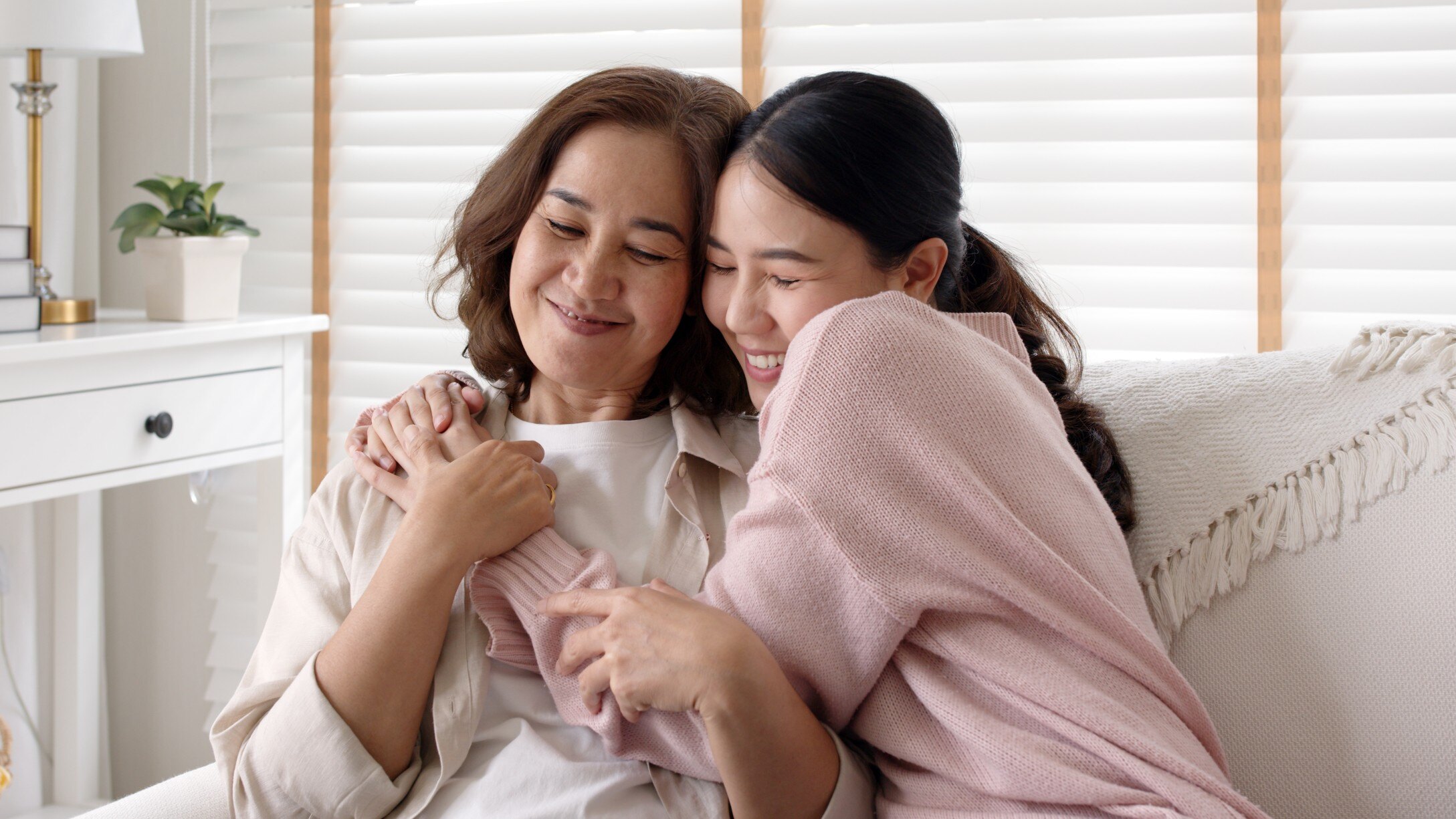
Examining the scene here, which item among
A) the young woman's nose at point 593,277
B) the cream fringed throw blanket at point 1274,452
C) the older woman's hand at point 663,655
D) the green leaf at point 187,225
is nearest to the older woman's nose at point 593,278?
the young woman's nose at point 593,277

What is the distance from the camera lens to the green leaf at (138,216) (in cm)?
209

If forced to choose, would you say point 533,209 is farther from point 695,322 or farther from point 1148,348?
point 1148,348

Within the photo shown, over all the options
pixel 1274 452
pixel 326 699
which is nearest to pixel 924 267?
pixel 1274 452

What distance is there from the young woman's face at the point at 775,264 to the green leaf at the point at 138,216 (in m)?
1.30

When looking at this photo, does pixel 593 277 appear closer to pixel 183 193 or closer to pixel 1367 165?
pixel 183 193

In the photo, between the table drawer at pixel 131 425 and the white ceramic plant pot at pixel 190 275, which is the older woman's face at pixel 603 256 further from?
the white ceramic plant pot at pixel 190 275

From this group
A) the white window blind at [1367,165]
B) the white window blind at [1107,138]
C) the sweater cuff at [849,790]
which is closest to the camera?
the sweater cuff at [849,790]

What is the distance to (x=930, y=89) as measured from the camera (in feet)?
6.96

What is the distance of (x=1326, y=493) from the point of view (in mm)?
1174

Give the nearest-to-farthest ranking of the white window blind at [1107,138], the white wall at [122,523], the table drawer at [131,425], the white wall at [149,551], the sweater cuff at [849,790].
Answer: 1. the sweater cuff at [849,790]
2. the table drawer at [131,425]
3. the white window blind at [1107,138]
4. the white wall at [122,523]
5. the white wall at [149,551]

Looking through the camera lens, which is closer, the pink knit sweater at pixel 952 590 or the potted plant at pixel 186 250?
the pink knit sweater at pixel 952 590

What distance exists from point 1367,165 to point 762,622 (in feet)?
Result: 4.83

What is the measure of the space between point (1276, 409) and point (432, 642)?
877 millimetres

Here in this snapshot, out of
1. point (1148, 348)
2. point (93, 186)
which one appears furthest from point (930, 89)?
point (93, 186)
